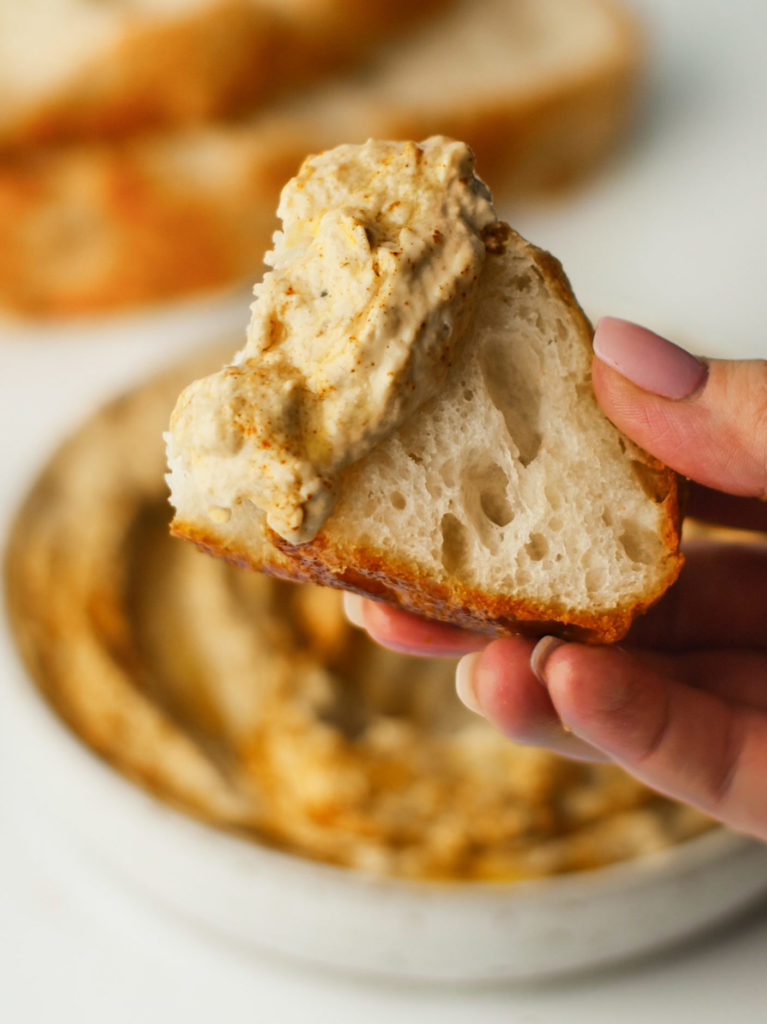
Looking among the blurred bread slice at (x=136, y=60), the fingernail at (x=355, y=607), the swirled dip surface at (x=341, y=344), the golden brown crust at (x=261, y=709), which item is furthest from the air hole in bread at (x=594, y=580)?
the blurred bread slice at (x=136, y=60)

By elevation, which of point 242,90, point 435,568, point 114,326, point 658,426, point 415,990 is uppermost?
point 242,90

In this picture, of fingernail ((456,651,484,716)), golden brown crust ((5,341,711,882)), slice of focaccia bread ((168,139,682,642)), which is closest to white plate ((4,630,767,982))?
golden brown crust ((5,341,711,882))

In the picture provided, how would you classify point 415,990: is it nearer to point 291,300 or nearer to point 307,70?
point 291,300

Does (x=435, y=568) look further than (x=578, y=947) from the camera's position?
No

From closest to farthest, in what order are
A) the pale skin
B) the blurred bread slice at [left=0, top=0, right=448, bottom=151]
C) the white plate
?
1. the pale skin
2. the white plate
3. the blurred bread slice at [left=0, top=0, right=448, bottom=151]

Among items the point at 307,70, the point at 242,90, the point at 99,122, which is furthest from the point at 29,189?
the point at 307,70

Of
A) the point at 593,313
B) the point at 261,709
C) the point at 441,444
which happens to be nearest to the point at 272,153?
the point at 593,313

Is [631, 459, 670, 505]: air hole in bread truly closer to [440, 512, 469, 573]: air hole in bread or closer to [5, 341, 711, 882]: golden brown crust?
[440, 512, 469, 573]: air hole in bread

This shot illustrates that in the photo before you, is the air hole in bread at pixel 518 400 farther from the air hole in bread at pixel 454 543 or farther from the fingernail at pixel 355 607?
the fingernail at pixel 355 607
